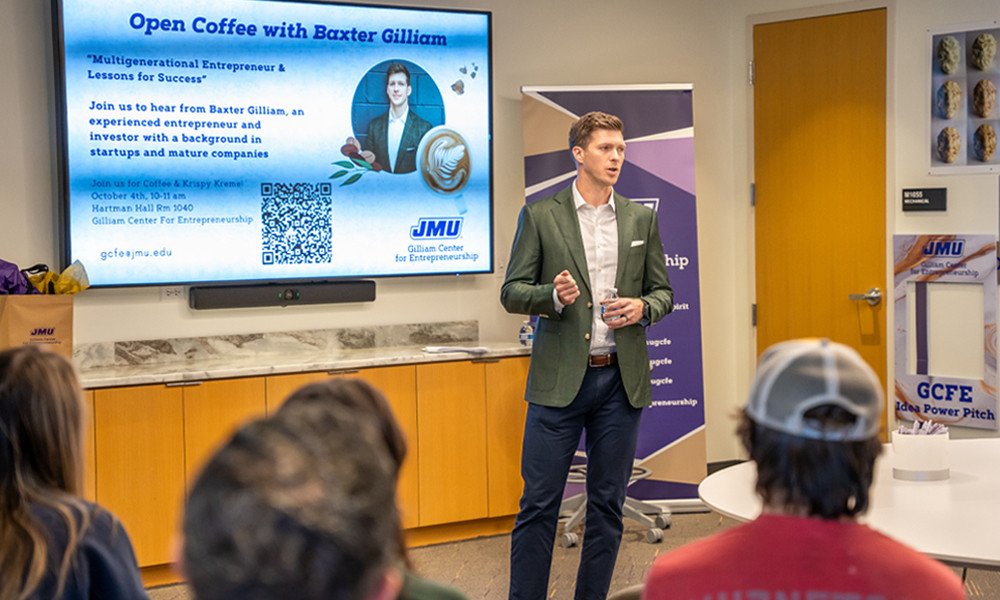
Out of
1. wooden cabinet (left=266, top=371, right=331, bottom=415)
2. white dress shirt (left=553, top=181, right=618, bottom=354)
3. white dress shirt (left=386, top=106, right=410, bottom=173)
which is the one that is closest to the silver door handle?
white dress shirt (left=553, top=181, right=618, bottom=354)

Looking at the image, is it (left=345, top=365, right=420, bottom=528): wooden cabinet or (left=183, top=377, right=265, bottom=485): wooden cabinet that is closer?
(left=183, top=377, right=265, bottom=485): wooden cabinet

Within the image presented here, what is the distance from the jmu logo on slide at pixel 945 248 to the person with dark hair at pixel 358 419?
165 inches

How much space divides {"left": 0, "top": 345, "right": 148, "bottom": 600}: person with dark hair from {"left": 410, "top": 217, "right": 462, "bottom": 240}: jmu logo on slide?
127 inches

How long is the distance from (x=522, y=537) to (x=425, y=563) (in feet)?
3.73

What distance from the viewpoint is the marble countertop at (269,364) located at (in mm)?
3885

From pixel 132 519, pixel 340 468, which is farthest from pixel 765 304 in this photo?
pixel 340 468

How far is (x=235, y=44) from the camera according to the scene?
169 inches

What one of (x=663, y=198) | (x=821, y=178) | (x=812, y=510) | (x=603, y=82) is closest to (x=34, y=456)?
(x=812, y=510)

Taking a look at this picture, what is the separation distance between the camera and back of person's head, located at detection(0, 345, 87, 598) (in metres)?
1.41

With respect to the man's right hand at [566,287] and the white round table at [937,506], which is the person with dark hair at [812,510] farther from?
Answer: the man's right hand at [566,287]

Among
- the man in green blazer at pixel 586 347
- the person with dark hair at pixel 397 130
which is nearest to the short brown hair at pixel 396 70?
the person with dark hair at pixel 397 130

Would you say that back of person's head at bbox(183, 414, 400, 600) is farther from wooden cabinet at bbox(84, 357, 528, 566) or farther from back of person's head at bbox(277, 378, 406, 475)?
wooden cabinet at bbox(84, 357, 528, 566)

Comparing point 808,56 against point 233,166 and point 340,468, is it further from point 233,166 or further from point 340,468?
point 340,468

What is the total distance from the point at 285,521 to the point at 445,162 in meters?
4.08
